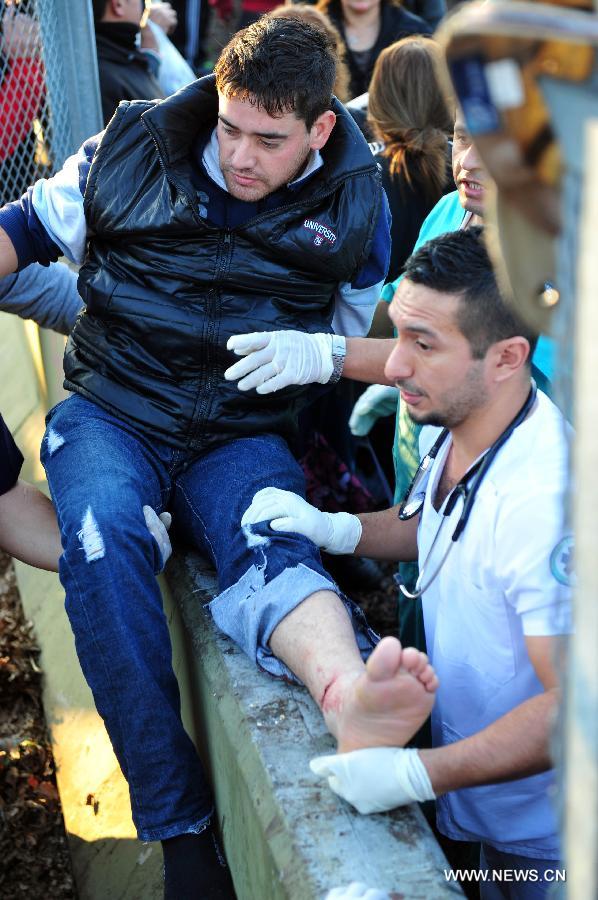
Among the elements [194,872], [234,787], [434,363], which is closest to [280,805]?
[234,787]

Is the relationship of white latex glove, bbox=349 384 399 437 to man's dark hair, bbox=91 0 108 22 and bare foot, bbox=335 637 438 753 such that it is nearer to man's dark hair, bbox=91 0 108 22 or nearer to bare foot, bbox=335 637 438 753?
bare foot, bbox=335 637 438 753

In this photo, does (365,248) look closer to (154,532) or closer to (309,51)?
(309,51)

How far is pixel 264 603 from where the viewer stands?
2.48m

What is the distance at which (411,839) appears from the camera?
1965 millimetres

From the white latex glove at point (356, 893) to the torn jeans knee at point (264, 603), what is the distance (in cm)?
71

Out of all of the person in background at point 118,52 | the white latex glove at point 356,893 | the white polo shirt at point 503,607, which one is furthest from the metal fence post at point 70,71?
the white latex glove at point 356,893

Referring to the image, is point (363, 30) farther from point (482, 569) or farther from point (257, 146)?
point (482, 569)

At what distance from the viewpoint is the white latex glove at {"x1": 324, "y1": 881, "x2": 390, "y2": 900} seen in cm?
173

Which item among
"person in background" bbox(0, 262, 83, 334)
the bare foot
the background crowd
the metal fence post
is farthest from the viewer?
the metal fence post

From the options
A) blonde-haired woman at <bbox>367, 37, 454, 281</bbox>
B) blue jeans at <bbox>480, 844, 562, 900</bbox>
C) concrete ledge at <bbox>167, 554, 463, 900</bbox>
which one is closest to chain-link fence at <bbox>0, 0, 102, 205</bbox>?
blonde-haired woman at <bbox>367, 37, 454, 281</bbox>

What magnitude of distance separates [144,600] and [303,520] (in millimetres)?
453

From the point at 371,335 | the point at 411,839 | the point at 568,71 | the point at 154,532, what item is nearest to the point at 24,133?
the point at 371,335

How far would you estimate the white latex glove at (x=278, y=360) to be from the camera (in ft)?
8.95

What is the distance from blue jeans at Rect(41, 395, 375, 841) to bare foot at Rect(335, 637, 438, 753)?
1.56ft
